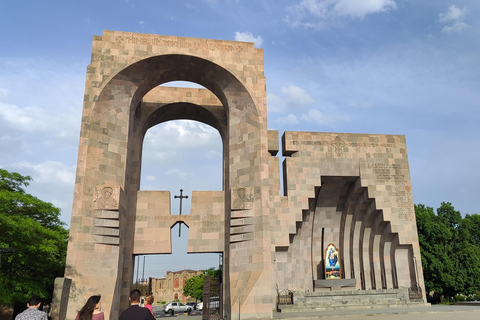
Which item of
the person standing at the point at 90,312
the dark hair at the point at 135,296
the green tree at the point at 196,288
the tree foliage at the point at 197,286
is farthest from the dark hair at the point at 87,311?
the green tree at the point at 196,288

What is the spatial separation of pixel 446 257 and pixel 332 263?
31.5ft

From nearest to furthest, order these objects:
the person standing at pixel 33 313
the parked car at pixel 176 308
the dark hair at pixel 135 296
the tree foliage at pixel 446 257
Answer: the person standing at pixel 33 313 → the dark hair at pixel 135 296 → the tree foliage at pixel 446 257 → the parked car at pixel 176 308

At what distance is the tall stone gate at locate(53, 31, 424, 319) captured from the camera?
641 inches

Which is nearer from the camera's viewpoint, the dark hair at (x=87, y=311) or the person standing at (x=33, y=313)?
the dark hair at (x=87, y=311)

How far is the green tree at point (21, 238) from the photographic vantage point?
53.1ft

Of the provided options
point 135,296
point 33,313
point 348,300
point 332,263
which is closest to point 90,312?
point 135,296

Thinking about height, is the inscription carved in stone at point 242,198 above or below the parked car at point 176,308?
above

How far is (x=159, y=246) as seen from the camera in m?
19.1

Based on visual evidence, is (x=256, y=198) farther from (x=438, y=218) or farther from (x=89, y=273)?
(x=438, y=218)

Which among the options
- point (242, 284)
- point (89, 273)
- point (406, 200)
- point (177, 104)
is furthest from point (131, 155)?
point (406, 200)

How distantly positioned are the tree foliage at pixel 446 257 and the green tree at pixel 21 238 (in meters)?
25.0

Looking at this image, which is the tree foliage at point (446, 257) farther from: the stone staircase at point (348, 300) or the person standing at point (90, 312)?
the person standing at point (90, 312)

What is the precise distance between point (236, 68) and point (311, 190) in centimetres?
891

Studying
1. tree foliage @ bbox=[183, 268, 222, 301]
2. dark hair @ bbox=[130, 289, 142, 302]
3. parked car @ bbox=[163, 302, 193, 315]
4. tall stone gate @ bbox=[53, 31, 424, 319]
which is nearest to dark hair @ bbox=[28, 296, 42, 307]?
dark hair @ bbox=[130, 289, 142, 302]
